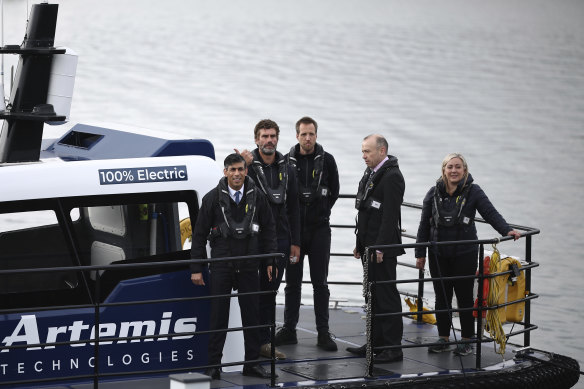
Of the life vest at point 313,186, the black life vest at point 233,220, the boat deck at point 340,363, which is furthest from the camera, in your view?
the life vest at point 313,186

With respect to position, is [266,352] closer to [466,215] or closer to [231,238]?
[231,238]

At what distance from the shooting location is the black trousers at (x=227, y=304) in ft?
23.9

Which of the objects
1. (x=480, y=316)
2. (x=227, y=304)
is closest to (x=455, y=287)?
(x=480, y=316)

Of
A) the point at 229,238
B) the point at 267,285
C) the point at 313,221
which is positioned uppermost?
the point at 313,221

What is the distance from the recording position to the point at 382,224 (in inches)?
315

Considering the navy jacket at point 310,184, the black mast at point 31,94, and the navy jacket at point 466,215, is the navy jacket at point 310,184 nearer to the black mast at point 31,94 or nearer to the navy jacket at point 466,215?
the navy jacket at point 466,215

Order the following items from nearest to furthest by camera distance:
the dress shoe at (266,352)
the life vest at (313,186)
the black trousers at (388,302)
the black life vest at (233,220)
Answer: the black life vest at (233,220)
the dress shoe at (266,352)
the black trousers at (388,302)
the life vest at (313,186)

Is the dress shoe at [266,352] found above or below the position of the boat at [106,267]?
below

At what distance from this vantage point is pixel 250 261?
288 inches

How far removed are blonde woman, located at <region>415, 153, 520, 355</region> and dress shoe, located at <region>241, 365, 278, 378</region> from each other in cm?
155

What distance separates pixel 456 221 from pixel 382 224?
63cm

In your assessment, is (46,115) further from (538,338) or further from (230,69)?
(230,69)

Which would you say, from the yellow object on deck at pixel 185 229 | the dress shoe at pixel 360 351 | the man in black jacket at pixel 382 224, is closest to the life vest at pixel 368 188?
the man in black jacket at pixel 382 224

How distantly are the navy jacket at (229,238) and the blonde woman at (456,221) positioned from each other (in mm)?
1478
